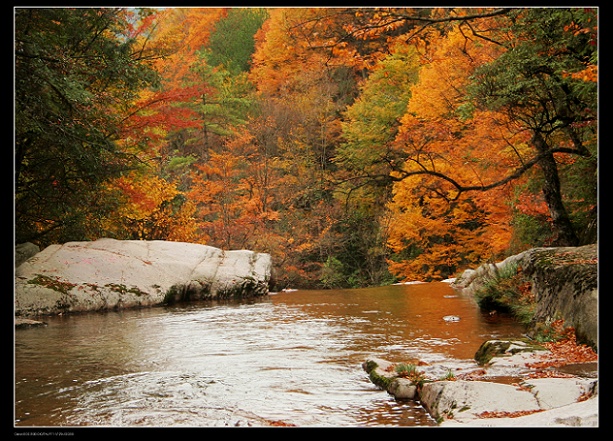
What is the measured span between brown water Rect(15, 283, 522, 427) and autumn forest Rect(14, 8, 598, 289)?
259cm

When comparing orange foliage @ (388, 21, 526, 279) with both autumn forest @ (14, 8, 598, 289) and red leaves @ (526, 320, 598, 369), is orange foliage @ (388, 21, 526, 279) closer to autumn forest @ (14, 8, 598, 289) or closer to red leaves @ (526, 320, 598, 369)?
autumn forest @ (14, 8, 598, 289)

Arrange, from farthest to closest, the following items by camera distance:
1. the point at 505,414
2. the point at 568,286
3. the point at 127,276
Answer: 1. the point at 127,276
2. the point at 568,286
3. the point at 505,414

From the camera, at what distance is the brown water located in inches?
216

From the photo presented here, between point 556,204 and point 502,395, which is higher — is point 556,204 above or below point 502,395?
above

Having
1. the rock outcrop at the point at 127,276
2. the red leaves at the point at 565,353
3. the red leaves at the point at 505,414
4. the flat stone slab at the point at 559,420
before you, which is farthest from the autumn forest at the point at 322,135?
the flat stone slab at the point at 559,420

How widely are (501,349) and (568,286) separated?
1672 millimetres

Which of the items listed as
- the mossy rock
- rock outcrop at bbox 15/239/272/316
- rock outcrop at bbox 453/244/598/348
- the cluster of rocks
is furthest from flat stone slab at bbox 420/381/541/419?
rock outcrop at bbox 15/239/272/316

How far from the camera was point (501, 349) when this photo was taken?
7273 millimetres

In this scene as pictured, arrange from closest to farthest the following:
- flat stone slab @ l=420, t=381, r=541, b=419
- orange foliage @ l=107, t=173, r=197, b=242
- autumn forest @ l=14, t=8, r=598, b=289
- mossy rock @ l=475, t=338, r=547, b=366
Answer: flat stone slab @ l=420, t=381, r=541, b=419 < mossy rock @ l=475, t=338, r=547, b=366 < autumn forest @ l=14, t=8, r=598, b=289 < orange foliage @ l=107, t=173, r=197, b=242

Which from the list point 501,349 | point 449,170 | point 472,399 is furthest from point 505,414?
point 449,170

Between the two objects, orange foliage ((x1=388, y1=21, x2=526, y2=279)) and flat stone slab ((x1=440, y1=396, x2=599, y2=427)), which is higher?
orange foliage ((x1=388, y1=21, x2=526, y2=279))

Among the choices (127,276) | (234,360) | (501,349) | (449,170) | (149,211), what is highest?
(449,170)

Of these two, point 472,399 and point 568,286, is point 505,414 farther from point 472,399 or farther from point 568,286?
point 568,286
